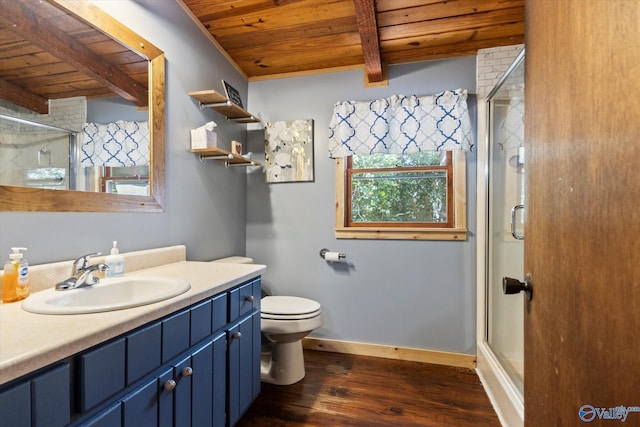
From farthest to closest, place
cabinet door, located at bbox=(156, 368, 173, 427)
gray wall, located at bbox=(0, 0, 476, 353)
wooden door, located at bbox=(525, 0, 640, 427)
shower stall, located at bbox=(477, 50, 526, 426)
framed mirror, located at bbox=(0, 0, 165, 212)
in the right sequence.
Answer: shower stall, located at bbox=(477, 50, 526, 426) < gray wall, located at bbox=(0, 0, 476, 353) < framed mirror, located at bbox=(0, 0, 165, 212) < cabinet door, located at bbox=(156, 368, 173, 427) < wooden door, located at bbox=(525, 0, 640, 427)

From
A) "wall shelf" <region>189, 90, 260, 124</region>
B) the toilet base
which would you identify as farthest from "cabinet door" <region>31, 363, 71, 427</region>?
"wall shelf" <region>189, 90, 260, 124</region>

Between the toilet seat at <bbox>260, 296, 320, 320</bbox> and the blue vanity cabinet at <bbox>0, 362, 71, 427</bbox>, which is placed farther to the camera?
the toilet seat at <bbox>260, 296, 320, 320</bbox>

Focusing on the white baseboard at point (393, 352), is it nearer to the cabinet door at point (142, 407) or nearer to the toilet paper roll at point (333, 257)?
the toilet paper roll at point (333, 257)

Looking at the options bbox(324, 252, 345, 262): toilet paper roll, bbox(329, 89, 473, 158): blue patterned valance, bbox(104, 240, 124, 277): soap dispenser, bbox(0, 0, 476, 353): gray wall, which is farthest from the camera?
bbox(324, 252, 345, 262): toilet paper roll

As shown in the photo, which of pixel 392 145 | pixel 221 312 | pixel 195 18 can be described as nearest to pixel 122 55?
pixel 195 18

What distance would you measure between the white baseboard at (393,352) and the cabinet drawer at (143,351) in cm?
166

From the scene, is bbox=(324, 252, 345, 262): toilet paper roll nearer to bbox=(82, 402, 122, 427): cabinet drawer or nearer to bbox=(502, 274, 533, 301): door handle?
bbox=(502, 274, 533, 301): door handle

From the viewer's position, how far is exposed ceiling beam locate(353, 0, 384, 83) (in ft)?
5.51

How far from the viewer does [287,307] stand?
6.37ft

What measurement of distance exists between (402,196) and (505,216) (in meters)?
0.70

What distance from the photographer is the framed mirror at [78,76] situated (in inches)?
42.1

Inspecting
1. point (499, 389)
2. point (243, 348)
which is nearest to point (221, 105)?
point (243, 348)

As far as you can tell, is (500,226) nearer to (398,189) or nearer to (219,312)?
(398,189)

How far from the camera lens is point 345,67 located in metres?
2.40
